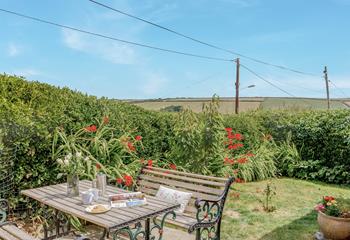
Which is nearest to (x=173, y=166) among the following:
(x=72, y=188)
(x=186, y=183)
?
(x=186, y=183)

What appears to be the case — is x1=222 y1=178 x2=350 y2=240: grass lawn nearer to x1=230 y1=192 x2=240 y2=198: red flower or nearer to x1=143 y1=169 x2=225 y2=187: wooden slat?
x1=230 y1=192 x2=240 y2=198: red flower

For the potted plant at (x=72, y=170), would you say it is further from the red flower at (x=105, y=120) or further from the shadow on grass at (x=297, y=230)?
the shadow on grass at (x=297, y=230)

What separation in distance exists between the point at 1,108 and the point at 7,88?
86 cm

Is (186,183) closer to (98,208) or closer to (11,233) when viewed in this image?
(98,208)

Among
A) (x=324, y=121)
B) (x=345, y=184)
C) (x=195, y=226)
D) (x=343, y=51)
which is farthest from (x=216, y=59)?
(x=195, y=226)

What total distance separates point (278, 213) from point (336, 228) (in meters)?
1.34

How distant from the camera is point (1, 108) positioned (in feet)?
13.3

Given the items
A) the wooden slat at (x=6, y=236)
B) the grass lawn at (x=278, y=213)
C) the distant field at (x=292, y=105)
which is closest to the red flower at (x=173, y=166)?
the grass lawn at (x=278, y=213)

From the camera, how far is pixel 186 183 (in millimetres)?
3334

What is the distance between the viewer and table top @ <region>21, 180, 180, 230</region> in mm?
2123

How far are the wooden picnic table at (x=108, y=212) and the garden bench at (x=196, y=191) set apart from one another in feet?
1.28

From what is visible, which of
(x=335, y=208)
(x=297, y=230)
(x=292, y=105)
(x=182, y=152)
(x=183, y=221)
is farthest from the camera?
(x=292, y=105)

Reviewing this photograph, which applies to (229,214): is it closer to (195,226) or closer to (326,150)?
(195,226)

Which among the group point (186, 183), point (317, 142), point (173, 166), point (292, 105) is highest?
point (292, 105)
